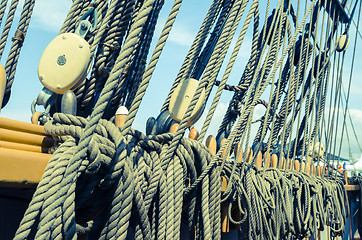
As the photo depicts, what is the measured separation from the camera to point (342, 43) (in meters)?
5.76

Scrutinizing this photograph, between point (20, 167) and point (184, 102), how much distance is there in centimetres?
107

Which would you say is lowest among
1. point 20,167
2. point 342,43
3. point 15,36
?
point 20,167

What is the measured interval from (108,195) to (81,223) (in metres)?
0.15

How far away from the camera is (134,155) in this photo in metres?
1.67

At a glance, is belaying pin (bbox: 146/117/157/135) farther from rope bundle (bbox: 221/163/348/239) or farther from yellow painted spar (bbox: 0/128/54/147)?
yellow painted spar (bbox: 0/128/54/147)

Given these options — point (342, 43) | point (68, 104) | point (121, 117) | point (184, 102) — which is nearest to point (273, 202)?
point (184, 102)

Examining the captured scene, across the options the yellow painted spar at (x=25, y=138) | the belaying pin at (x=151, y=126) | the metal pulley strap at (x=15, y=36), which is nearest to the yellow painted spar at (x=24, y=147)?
the yellow painted spar at (x=25, y=138)

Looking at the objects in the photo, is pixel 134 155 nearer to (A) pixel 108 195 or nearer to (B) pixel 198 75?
(A) pixel 108 195

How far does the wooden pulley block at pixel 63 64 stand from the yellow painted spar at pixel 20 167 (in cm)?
46

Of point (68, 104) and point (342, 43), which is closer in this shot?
point (68, 104)

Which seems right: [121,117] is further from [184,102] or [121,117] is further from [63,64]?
[184,102]

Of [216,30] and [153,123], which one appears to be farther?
[216,30]

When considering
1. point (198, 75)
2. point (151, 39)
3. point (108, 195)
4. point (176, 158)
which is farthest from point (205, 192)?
point (198, 75)

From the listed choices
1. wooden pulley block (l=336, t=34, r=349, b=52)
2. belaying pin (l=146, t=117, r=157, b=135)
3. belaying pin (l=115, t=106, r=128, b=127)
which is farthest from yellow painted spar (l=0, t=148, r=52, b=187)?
wooden pulley block (l=336, t=34, r=349, b=52)
